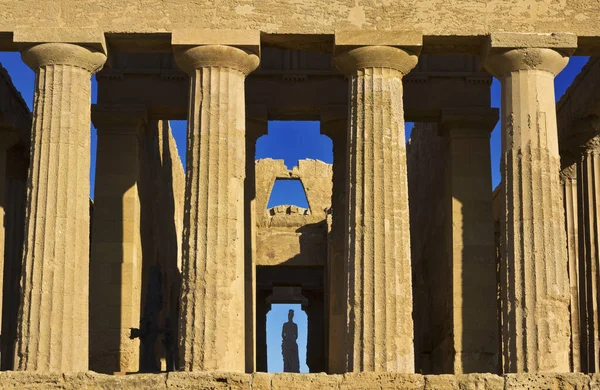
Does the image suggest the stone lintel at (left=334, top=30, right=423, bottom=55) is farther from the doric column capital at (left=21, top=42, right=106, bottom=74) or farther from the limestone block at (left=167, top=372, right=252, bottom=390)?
the limestone block at (left=167, top=372, right=252, bottom=390)

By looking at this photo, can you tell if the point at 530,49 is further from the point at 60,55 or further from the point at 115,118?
the point at 115,118

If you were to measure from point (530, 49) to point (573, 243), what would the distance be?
10.7 m

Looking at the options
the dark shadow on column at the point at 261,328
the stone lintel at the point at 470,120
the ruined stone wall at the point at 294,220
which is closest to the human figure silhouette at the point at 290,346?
the dark shadow on column at the point at 261,328

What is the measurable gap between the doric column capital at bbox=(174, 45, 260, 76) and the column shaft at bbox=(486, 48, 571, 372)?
5.72 meters

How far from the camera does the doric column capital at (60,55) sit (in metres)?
32.0

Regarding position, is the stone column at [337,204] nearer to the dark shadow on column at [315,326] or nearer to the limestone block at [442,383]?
the limestone block at [442,383]

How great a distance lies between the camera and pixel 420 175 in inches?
1779

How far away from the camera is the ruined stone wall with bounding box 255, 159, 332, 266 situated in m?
50.3

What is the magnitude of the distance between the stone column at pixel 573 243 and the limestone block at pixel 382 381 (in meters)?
13.8

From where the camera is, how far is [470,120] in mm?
37875

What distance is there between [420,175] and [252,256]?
9.22m

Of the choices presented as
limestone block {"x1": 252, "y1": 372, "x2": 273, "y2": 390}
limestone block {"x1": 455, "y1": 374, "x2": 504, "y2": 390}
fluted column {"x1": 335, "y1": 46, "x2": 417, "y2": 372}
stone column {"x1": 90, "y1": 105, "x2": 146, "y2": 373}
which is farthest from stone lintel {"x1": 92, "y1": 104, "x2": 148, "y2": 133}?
limestone block {"x1": 455, "y1": 374, "x2": 504, "y2": 390}

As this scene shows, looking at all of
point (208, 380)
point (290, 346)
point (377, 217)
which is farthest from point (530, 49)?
point (290, 346)

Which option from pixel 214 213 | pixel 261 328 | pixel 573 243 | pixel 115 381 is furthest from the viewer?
pixel 261 328
